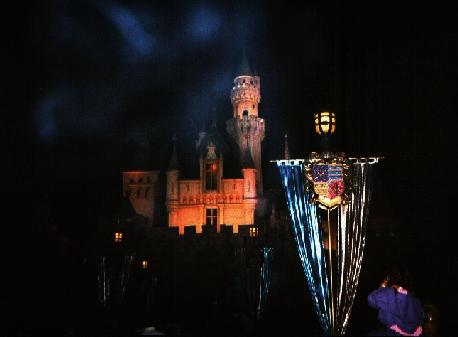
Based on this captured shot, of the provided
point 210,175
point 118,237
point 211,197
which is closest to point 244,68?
point 210,175

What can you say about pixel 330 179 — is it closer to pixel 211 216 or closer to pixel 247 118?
pixel 211 216

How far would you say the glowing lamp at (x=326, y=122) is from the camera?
11758mm

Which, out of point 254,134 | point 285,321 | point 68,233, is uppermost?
point 254,134

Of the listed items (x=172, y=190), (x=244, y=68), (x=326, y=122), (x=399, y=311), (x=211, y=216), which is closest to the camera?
(x=399, y=311)

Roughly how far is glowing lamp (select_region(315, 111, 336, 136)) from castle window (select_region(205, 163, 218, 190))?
89.9ft

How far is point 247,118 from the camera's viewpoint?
141ft

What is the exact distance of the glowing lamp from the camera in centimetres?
1176

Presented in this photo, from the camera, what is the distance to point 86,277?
92.9 ft

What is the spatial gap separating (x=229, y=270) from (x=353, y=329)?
1269cm

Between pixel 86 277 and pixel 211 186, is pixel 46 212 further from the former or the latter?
pixel 211 186

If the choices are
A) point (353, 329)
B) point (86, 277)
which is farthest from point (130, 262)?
point (353, 329)

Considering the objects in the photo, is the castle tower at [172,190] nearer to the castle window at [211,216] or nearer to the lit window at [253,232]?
the castle window at [211,216]

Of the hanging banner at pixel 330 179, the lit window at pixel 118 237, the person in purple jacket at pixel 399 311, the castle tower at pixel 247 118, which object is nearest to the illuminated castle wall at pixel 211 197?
the castle tower at pixel 247 118

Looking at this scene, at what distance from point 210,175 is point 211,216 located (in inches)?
146
